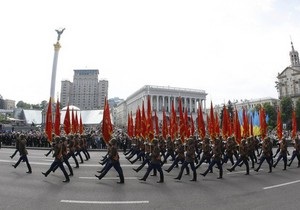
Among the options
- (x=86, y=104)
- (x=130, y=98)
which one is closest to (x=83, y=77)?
(x=86, y=104)

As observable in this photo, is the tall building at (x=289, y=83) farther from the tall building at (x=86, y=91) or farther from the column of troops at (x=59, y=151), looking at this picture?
the tall building at (x=86, y=91)

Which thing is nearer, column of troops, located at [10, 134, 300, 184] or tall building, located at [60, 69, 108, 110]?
column of troops, located at [10, 134, 300, 184]

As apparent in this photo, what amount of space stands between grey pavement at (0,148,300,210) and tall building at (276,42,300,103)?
81.2 metres

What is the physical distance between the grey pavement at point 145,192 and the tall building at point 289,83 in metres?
81.2

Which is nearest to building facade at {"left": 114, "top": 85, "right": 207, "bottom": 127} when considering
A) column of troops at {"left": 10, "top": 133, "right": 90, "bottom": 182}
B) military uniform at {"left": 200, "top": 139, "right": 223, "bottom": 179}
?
column of troops at {"left": 10, "top": 133, "right": 90, "bottom": 182}

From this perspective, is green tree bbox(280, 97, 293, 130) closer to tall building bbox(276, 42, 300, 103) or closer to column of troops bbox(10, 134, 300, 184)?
tall building bbox(276, 42, 300, 103)

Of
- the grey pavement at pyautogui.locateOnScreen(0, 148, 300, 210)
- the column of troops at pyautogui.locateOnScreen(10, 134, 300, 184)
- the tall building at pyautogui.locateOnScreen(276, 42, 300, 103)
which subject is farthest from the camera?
the tall building at pyautogui.locateOnScreen(276, 42, 300, 103)

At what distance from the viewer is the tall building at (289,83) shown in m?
84.0

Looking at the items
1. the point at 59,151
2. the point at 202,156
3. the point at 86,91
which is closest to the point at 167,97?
the point at 86,91

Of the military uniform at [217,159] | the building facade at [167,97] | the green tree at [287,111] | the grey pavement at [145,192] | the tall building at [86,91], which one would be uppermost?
the tall building at [86,91]

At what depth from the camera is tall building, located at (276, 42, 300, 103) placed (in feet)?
276

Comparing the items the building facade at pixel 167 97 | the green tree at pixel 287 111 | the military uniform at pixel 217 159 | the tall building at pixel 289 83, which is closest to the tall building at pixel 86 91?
the building facade at pixel 167 97

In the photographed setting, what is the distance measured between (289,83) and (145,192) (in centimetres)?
8944

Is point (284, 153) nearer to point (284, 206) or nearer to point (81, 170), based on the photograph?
point (284, 206)
